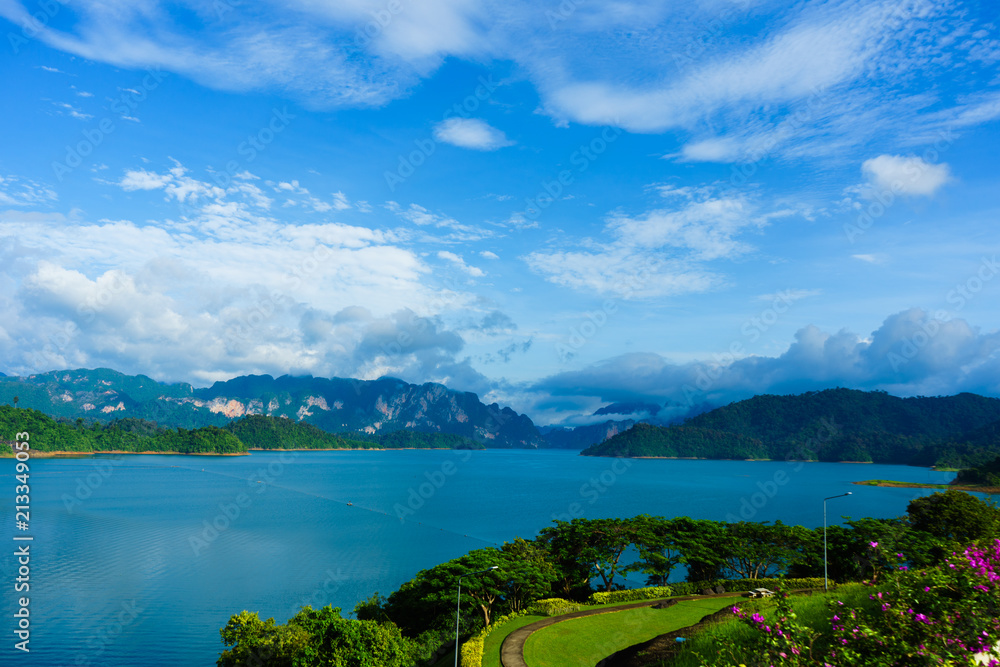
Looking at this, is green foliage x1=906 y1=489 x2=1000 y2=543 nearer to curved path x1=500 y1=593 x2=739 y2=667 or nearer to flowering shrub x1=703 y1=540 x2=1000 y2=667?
curved path x1=500 y1=593 x2=739 y2=667

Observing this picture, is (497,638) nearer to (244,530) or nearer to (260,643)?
(260,643)

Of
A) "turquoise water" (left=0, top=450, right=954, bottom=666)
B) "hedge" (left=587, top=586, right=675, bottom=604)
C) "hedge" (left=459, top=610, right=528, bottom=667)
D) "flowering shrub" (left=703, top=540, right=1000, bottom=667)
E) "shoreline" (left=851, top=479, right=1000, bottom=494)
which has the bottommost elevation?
"turquoise water" (left=0, top=450, right=954, bottom=666)

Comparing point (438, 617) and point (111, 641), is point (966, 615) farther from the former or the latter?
point (111, 641)

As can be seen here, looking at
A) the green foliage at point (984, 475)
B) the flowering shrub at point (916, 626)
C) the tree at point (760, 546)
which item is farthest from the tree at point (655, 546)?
the green foliage at point (984, 475)

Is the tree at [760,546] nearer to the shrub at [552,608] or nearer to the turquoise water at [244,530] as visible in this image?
the shrub at [552,608]

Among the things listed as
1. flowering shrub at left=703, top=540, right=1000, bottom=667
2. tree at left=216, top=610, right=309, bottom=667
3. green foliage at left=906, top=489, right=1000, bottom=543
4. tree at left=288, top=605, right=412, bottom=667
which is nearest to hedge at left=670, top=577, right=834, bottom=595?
green foliage at left=906, top=489, right=1000, bottom=543

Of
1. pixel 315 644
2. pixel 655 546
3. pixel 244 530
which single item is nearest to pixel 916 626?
pixel 315 644

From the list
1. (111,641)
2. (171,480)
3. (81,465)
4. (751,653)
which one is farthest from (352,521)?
(81,465)
